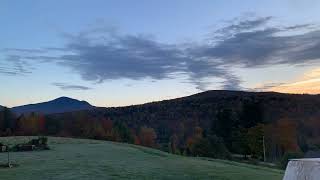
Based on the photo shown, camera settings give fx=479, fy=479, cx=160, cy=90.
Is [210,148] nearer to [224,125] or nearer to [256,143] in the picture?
[256,143]

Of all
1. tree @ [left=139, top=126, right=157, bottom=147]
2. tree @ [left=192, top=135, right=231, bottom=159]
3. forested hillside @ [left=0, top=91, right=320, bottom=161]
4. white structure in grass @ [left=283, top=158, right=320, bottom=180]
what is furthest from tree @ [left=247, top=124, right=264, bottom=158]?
white structure in grass @ [left=283, top=158, right=320, bottom=180]

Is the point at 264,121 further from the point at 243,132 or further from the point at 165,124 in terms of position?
the point at 165,124

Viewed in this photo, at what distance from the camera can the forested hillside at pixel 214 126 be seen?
70188mm

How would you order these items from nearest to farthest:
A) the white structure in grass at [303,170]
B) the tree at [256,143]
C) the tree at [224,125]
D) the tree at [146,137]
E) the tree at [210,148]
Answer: the white structure in grass at [303,170], the tree at [210,148], the tree at [256,143], the tree at [224,125], the tree at [146,137]

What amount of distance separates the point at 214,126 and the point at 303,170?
256 feet

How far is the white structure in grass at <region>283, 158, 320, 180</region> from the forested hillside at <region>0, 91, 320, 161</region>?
5162cm

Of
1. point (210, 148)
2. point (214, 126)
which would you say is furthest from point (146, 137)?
point (210, 148)

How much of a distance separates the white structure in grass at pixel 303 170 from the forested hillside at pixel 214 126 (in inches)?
2032

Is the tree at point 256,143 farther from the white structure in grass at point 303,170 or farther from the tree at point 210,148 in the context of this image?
the white structure in grass at point 303,170

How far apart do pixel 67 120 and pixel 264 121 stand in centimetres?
3937

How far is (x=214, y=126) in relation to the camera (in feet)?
262

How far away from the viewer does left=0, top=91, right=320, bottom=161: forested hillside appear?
230ft

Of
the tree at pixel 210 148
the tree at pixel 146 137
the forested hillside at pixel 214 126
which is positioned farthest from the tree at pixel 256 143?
the tree at pixel 146 137

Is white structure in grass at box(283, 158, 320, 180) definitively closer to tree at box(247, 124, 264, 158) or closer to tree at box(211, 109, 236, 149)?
tree at box(247, 124, 264, 158)
